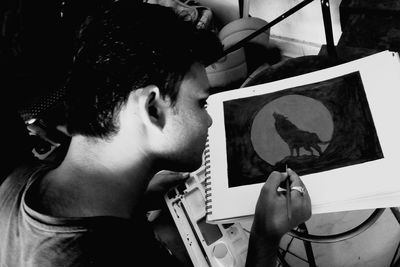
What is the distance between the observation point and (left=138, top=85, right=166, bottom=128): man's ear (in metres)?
0.65

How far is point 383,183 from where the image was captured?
570 mm

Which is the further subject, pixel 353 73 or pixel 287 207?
pixel 353 73

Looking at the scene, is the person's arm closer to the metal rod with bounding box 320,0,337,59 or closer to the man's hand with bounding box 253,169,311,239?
the man's hand with bounding box 253,169,311,239

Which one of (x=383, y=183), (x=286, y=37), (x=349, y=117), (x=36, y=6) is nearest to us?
(x=383, y=183)

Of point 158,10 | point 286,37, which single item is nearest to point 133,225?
point 158,10

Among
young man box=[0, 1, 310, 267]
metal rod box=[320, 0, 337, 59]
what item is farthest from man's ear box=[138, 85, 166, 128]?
metal rod box=[320, 0, 337, 59]

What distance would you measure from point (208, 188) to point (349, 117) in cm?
31

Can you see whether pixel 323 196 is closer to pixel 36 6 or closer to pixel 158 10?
pixel 158 10

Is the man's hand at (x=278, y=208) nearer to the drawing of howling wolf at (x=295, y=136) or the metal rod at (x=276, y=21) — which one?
the drawing of howling wolf at (x=295, y=136)

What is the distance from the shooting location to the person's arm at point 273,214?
59 cm

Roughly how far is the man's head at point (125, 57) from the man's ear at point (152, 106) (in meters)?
0.01

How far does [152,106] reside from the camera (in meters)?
0.66

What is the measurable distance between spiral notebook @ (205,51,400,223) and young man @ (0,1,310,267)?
0.06 metres

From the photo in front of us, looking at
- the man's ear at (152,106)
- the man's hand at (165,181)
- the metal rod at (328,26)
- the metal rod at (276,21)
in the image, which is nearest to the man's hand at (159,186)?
the man's hand at (165,181)
